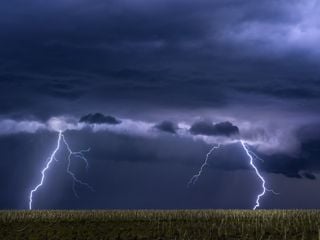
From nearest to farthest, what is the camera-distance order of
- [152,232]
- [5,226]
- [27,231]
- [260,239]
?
[260,239]
[152,232]
[27,231]
[5,226]

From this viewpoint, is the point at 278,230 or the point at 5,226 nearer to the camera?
the point at 278,230

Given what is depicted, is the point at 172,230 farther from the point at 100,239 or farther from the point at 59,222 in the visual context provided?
the point at 59,222

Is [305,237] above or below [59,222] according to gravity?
below

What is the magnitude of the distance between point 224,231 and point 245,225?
169 inches

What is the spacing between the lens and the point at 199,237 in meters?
35.1

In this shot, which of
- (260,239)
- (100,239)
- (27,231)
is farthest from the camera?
(27,231)

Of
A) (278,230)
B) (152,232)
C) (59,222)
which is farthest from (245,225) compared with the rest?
(59,222)

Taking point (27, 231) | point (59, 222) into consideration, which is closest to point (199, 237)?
point (27, 231)

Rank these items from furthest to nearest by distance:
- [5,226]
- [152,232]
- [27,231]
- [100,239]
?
[5,226], [27,231], [152,232], [100,239]

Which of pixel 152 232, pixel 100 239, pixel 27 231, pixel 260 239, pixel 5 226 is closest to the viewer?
pixel 260 239

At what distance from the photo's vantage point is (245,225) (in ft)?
138

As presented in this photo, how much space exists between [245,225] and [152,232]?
22.9ft

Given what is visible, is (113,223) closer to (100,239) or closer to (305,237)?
(100,239)

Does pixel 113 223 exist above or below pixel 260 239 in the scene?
above
